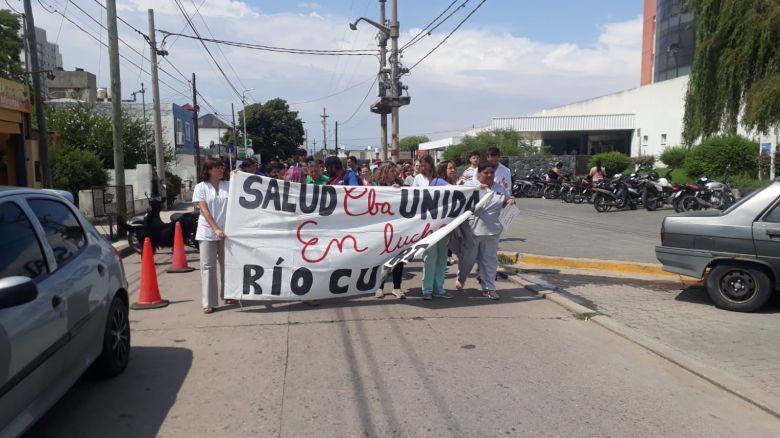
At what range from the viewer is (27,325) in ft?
11.3

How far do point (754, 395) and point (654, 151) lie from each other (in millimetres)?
43123

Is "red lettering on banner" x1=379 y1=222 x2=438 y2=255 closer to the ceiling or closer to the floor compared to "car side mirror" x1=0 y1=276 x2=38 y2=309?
closer to the floor

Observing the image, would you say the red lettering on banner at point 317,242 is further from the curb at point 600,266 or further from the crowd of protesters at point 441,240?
the curb at point 600,266

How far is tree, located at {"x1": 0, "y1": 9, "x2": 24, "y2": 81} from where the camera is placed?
118 ft

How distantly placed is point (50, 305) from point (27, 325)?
0.36 m

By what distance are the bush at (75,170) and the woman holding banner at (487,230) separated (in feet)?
58.9

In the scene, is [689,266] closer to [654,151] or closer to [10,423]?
[10,423]

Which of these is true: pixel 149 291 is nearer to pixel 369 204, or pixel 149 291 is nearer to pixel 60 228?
pixel 369 204

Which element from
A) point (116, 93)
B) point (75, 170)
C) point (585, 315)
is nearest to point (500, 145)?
point (75, 170)

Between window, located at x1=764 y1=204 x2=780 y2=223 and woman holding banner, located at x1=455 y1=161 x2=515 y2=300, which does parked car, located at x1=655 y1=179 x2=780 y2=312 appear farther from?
woman holding banner, located at x1=455 y1=161 x2=515 y2=300

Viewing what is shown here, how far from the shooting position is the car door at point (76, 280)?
410cm

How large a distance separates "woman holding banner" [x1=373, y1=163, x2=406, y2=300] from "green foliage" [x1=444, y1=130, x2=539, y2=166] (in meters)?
35.4

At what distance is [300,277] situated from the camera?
7.14 m

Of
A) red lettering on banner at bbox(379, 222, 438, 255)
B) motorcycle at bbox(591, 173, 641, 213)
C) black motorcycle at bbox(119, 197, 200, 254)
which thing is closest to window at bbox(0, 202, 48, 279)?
red lettering on banner at bbox(379, 222, 438, 255)
